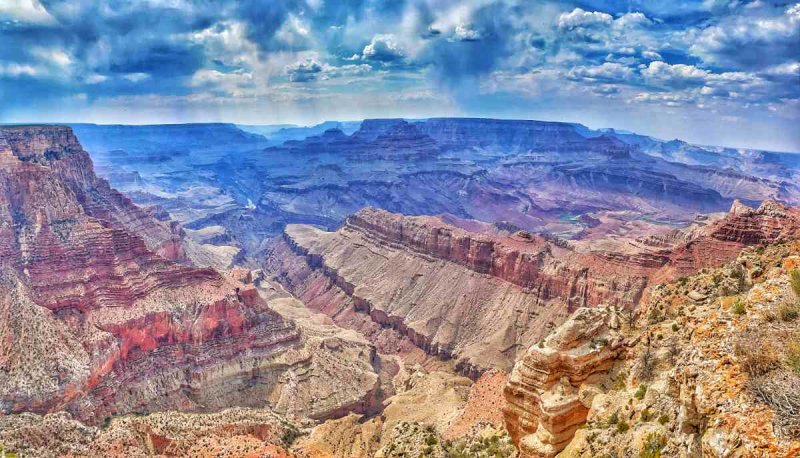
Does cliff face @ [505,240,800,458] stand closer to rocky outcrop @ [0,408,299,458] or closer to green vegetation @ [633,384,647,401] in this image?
green vegetation @ [633,384,647,401]

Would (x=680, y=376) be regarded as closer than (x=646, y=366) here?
Yes

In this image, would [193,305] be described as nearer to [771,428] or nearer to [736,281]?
[736,281]

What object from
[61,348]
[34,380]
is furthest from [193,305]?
[34,380]

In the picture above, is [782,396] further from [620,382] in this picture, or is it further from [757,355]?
[620,382]

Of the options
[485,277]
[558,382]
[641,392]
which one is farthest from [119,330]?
[485,277]

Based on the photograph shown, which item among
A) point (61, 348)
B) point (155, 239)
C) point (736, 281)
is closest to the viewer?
point (736, 281)

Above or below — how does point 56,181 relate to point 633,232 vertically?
above
